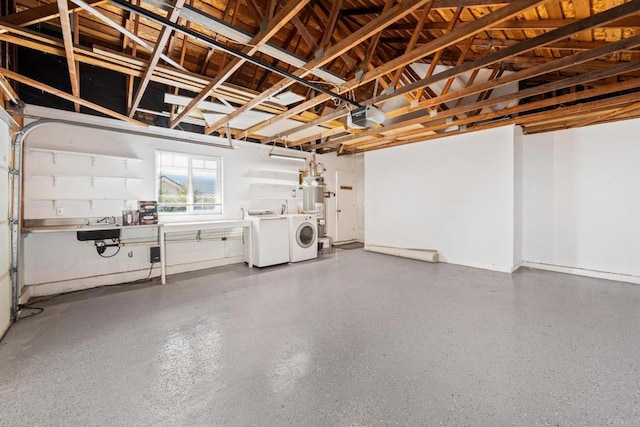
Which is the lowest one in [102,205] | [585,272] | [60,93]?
[585,272]

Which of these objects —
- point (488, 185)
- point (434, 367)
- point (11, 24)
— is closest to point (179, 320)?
point (434, 367)

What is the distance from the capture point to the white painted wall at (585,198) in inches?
174

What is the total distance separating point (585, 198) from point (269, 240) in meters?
6.05

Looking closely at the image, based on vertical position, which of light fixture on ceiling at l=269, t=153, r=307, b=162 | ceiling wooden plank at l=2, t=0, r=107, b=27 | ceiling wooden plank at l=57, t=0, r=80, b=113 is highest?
ceiling wooden plank at l=2, t=0, r=107, b=27

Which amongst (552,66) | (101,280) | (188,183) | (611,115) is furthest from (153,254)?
(611,115)

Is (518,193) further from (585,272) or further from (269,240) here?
(269,240)

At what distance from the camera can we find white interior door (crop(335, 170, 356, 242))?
807 centimetres

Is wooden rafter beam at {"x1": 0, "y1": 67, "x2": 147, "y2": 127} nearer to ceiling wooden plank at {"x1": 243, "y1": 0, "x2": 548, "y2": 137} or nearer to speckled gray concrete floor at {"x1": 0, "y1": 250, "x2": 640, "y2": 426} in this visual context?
speckled gray concrete floor at {"x1": 0, "y1": 250, "x2": 640, "y2": 426}

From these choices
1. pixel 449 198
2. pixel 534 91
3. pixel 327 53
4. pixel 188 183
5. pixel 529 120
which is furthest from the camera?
pixel 449 198

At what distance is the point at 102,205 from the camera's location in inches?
165

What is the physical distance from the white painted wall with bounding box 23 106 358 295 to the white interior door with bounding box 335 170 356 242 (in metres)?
3.00

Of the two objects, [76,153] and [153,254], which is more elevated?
[76,153]

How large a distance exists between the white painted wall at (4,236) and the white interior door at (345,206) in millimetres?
6515

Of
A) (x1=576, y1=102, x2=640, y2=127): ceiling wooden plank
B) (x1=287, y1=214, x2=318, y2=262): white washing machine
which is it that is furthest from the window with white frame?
(x1=576, y1=102, x2=640, y2=127): ceiling wooden plank
